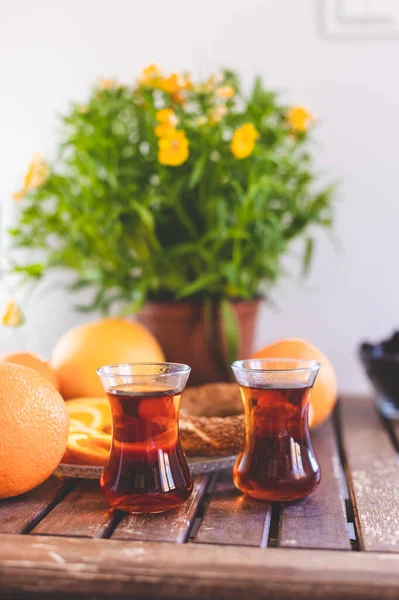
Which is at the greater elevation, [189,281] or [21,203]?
[21,203]

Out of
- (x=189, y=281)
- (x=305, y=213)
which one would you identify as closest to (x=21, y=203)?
(x=189, y=281)

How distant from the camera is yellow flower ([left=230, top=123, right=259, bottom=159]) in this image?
1.02 meters

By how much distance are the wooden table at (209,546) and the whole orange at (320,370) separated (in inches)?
6.0

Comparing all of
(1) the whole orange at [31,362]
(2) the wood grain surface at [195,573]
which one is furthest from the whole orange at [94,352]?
(2) the wood grain surface at [195,573]

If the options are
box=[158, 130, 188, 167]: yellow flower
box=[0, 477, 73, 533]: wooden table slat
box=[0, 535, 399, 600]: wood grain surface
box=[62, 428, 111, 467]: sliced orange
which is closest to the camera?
box=[0, 535, 399, 600]: wood grain surface

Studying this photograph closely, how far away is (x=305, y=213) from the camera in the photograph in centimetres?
114

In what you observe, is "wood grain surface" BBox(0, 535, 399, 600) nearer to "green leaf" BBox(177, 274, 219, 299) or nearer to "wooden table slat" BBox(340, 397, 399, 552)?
"wooden table slat" BBox(340, 397, 399, 552)

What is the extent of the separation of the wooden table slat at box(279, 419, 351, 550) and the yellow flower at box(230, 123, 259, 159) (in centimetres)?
47

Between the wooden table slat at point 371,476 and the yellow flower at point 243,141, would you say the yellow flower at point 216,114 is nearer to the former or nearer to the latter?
the yellow flower at point 243,141

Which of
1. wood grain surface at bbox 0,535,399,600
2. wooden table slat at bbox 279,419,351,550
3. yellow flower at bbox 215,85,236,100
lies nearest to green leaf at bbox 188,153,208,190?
yellow flower at bbox 215,85,236,100

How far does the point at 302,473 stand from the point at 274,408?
69 millimetres

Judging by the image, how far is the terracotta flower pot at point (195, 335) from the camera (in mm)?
1104

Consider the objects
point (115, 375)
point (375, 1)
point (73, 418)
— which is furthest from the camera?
point (375, 1)

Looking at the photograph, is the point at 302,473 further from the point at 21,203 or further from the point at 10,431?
the point at 21,203
